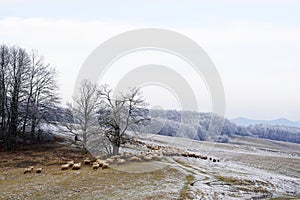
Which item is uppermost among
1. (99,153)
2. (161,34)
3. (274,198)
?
(161,34)

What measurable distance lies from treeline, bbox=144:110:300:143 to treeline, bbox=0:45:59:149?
18828 mm

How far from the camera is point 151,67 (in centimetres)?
Result: 3700

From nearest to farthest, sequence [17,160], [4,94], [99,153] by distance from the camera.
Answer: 1. [17,160]
2. [99,153]
3. [4,94]

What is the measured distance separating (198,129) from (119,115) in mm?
56560

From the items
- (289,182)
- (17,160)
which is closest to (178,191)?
(289,182)

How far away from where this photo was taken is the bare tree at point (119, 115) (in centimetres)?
3644

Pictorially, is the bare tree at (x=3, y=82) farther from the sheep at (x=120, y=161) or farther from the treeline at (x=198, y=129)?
the sheep at (x=120, y=161)

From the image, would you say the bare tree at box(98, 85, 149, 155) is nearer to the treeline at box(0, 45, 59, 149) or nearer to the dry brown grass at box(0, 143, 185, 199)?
the dry brown grass at box(0, 143, 185, 199)

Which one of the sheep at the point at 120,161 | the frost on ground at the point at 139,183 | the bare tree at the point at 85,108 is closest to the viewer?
the frost on ground at the point at 139,183

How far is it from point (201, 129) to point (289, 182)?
66.0m

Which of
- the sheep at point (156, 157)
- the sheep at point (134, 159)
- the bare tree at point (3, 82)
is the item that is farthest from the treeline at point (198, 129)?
the bare tree at point (3, 82)

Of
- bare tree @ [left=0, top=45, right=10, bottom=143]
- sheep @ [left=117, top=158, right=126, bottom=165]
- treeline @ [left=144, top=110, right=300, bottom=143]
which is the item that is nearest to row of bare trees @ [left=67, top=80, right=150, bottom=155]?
sheep @ [left=117, top=158, right=126, bottom=165]

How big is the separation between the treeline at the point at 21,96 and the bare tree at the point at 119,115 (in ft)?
57.9

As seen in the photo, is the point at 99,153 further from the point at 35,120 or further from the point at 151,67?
the point at 35,120
